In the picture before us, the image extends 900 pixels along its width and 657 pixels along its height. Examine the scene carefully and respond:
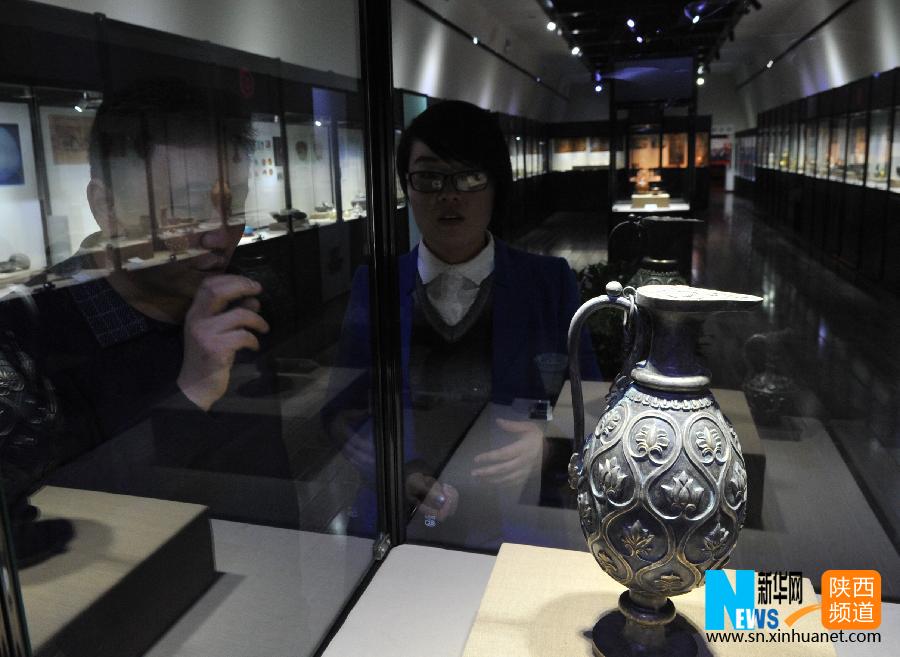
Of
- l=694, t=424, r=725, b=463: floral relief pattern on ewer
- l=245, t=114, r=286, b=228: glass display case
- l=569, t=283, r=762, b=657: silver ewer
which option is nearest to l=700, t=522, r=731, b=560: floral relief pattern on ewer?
l=569, t=283, r=762, b=657: silver ewer

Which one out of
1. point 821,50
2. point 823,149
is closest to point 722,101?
point 821,50

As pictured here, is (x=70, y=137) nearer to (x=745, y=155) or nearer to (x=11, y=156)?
(x=11, y=156)

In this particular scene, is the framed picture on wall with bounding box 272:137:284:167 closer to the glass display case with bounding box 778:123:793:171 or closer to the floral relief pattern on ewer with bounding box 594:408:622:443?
the floral relief pattern on ewer with bounding box 594:408:622:443

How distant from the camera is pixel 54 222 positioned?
0.77m

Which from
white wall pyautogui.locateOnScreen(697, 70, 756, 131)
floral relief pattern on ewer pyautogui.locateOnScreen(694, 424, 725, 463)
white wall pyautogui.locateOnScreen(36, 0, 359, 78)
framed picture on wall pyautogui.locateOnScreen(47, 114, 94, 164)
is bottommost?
floral relief pattern on ewer pyautogui.locateOnScreen(694, 424, 725, 463)

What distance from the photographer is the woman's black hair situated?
1.73m

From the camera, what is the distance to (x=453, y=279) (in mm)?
1831

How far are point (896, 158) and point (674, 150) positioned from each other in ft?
1.64

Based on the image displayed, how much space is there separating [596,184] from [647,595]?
1.06m

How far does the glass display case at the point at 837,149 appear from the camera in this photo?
1887mm

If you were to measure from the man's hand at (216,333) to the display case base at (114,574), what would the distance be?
0.18m

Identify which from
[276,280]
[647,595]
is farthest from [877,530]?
[276,280]

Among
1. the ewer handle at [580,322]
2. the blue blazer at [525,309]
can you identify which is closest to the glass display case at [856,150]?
the blue blazer at [525,309]

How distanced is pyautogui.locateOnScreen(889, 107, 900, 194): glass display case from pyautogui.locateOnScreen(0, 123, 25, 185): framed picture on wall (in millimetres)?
1745
